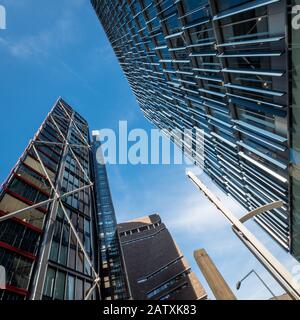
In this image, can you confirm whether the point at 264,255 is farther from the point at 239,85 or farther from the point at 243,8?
the point at 239,85

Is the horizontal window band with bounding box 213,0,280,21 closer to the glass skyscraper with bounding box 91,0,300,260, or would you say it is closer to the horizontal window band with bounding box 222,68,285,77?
the glass skyscraper with bounding box 91,0,300,260

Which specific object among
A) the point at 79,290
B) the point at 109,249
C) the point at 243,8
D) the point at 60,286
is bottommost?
the point at 60,286

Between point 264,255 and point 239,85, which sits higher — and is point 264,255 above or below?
below

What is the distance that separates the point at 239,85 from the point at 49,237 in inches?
728

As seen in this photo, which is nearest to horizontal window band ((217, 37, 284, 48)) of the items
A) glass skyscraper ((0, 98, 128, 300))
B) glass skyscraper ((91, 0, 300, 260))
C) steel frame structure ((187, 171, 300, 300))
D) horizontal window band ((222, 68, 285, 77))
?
glass skyscraper ((91, 0, 300, 260))

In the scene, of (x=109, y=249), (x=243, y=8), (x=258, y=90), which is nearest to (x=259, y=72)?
(x=258, y=90)

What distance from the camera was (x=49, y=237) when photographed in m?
21.0

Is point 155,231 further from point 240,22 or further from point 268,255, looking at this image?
point 268,255

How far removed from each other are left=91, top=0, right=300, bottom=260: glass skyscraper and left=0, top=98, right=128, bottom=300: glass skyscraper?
16.4 m

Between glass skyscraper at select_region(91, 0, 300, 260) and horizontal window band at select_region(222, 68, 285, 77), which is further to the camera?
glass skyscraper at select_region(91, 0, 300, 260)

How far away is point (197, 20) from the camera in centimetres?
1938

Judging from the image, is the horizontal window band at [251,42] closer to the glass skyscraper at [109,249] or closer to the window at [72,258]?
the window at [72,258]

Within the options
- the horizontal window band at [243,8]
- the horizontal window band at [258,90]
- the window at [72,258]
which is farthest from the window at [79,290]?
the horizontal window band at [243,8]

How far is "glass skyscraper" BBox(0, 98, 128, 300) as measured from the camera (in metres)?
17.1
